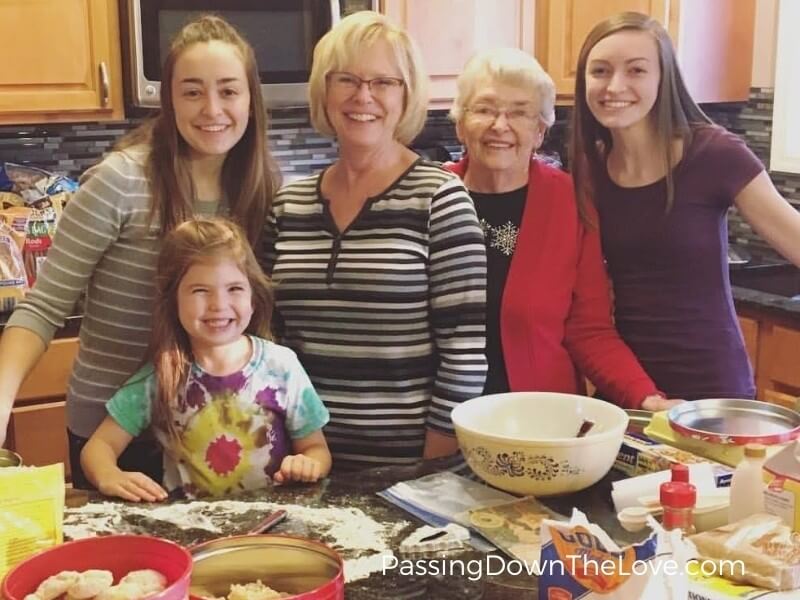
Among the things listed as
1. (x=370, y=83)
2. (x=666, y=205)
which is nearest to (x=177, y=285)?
(x=370, y=83)

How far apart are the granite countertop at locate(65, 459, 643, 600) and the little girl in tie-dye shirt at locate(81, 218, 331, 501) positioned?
4.0 inches

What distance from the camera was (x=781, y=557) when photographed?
96 cm

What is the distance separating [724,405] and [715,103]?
81.3 inches

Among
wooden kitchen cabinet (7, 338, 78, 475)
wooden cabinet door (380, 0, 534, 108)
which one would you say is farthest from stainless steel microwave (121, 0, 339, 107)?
wooden kitchen cabinet (7, 338, 78, 475)

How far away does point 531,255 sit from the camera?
1.77m

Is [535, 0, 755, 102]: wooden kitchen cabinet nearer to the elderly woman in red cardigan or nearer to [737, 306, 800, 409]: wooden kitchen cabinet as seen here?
[737, 306, 800, 409]: wooden kitchen cabinet

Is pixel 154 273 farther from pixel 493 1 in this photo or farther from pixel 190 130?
pixel 493 1

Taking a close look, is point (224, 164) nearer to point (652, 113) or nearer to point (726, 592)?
point (652, 113)

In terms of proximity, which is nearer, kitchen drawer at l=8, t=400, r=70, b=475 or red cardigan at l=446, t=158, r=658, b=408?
red cardigan at l=446, t=158, r=658, b=408

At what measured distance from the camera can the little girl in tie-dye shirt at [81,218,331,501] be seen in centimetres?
143

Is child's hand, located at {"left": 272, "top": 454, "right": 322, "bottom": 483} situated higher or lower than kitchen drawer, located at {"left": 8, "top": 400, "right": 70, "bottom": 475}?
higher

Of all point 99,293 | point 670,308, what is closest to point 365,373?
point 99,293

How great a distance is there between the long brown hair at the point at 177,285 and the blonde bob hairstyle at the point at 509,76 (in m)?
0.56

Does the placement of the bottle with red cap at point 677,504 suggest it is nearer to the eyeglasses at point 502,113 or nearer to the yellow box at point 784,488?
the yellow box at point 784,488
